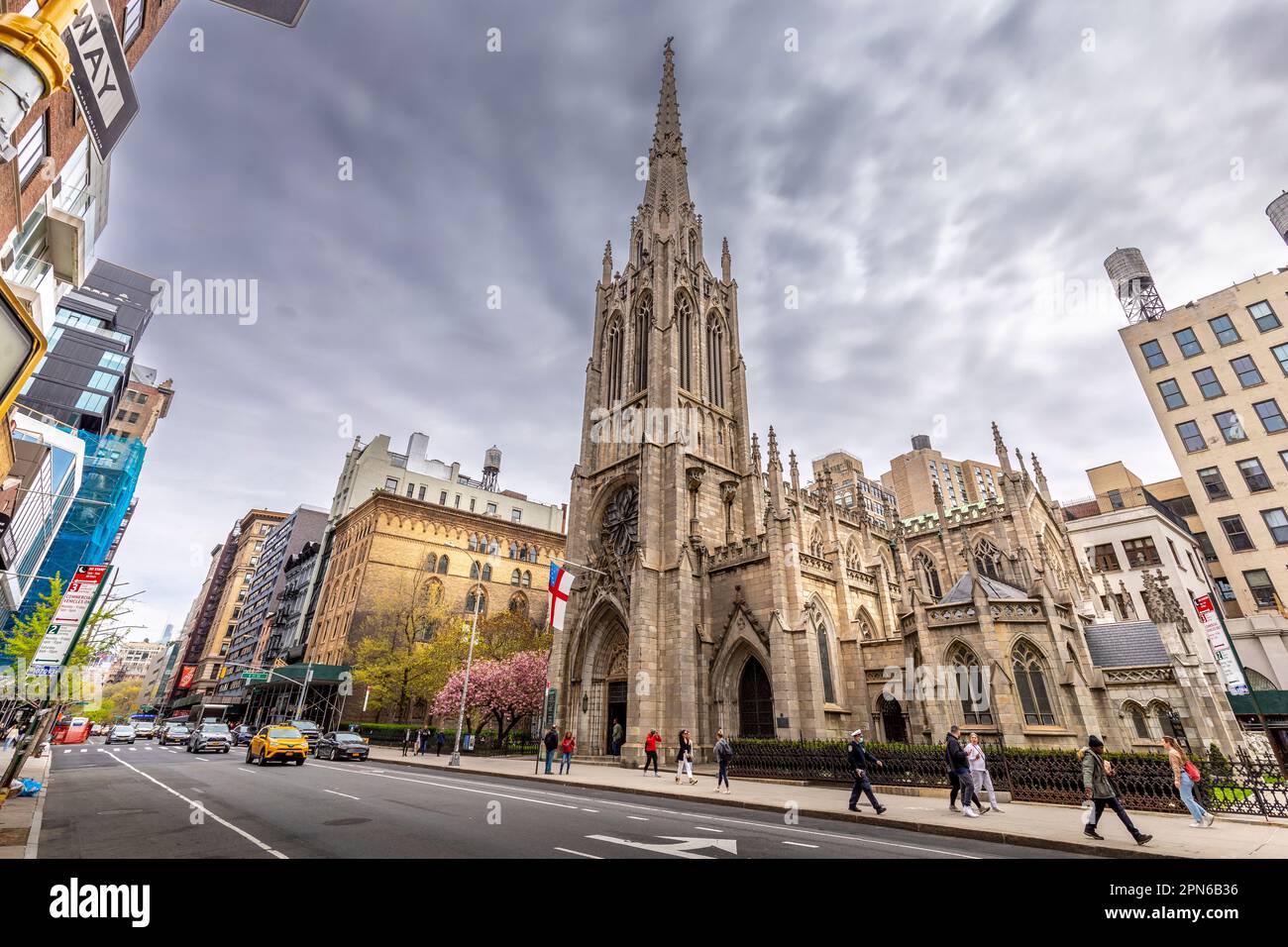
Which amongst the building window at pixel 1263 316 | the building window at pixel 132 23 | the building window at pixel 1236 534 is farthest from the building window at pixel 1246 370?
the building window at pixel 132 23

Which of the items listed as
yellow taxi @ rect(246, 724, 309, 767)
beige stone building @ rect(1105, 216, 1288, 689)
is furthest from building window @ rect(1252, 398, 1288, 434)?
yellow taxi @ rect(246, 724, 309, 767)

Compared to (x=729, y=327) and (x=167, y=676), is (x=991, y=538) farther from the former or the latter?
(x=167, y=676)

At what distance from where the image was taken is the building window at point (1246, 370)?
34.8m

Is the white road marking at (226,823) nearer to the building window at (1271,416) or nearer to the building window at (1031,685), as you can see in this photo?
the building window at (1031,685)

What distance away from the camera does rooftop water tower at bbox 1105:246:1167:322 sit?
44.7 meters

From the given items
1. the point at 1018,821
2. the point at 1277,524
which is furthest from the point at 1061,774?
the point at 1277,524

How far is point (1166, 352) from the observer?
38688mm

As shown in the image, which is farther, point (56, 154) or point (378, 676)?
point (378, 676)

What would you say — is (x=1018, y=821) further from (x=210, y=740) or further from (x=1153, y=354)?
(x=1153, y=354)

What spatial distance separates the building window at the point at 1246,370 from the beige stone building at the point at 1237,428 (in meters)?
0.04

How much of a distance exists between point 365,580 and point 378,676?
10.4 metres

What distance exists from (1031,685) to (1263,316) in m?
35.6

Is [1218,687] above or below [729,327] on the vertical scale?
below
